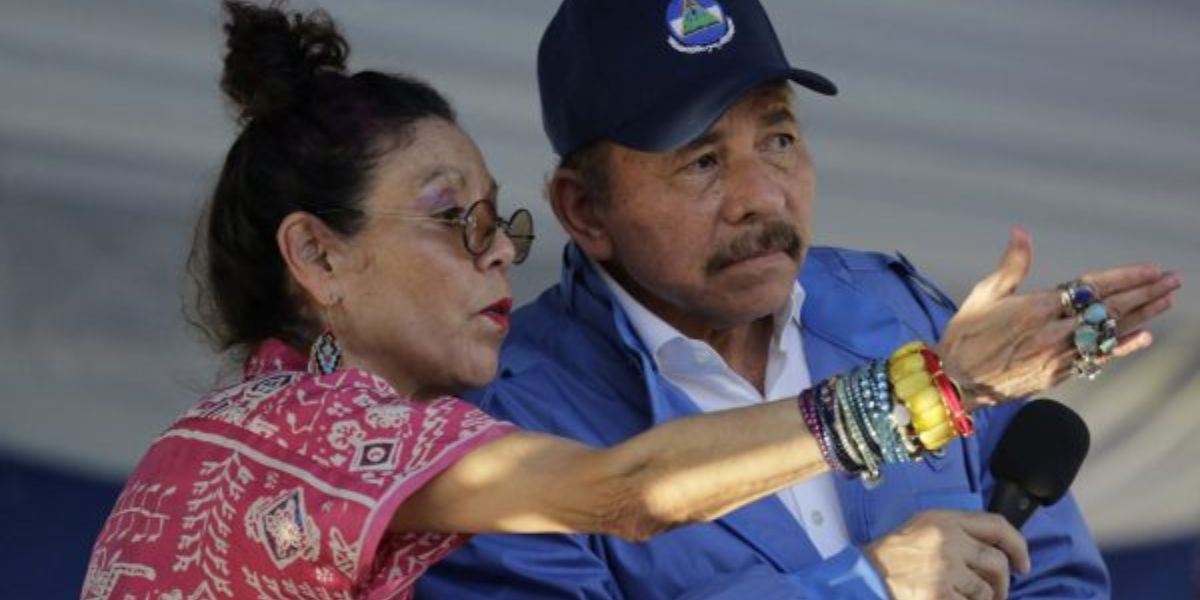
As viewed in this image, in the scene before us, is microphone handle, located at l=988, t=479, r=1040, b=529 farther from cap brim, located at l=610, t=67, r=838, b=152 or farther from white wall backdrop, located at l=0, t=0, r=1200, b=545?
Answer: white wall backdrop, located at l=0, t=0, r=1200, b=545

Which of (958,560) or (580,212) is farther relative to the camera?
(580,212)

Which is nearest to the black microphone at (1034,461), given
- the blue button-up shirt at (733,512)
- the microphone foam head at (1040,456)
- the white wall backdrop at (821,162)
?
the microphone foam head at (1040,456)

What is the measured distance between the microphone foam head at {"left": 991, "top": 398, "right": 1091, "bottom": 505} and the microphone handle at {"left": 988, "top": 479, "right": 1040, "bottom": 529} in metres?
0.01

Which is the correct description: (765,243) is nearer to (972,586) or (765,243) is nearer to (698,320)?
(698,320)

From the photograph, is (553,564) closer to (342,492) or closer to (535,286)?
(342,492)

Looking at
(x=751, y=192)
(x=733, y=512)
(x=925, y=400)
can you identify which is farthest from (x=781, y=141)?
(x=925, y=400)

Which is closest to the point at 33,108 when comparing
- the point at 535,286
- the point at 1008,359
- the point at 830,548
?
the point at 535,286

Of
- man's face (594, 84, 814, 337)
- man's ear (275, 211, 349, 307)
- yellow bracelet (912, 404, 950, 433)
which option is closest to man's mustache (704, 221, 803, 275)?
man's face (594, 84, 814, 337)

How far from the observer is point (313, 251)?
10.3ft

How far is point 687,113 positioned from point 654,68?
0.36 feet

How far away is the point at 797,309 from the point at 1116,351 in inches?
37.3

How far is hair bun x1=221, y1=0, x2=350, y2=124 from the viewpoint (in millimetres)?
3229

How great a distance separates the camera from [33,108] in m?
4.17

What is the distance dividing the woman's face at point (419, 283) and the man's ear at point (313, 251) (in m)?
0.01
